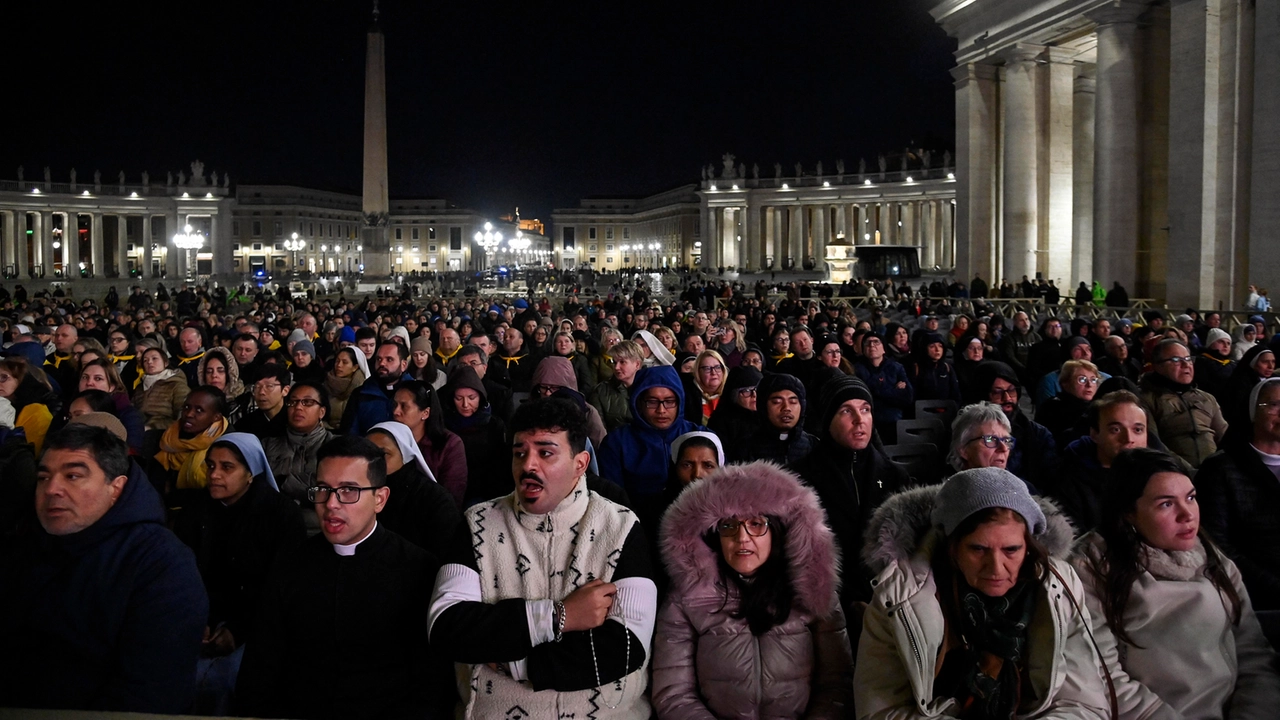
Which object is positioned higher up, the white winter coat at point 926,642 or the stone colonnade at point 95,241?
the stone colonnade at point 95,241

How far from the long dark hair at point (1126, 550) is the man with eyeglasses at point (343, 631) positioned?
108 inches

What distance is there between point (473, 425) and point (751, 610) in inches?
171

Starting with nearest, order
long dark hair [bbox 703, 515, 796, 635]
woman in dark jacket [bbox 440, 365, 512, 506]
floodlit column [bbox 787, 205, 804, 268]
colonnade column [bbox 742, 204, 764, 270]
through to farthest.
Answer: long dark hair [bbox 703, 515, 796, 635]
woman in dark jacket [bbox 440, 365, 512, 506]
colonnade column [bbox 742, 204, 764, 270]
floodlit column [bbox 787, 205, 804, 268]

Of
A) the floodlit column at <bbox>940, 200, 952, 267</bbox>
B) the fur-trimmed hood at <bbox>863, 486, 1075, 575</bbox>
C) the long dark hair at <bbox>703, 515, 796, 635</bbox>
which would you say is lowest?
the long dark hair at <bbox>703, 515, 796, 635</bbox>

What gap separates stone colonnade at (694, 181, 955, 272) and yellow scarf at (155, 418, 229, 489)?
6990 cm

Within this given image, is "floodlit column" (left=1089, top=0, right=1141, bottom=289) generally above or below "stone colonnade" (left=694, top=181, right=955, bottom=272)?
below

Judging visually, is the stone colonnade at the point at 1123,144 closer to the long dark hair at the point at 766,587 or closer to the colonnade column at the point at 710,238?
the long dark hair at the point at 766,587

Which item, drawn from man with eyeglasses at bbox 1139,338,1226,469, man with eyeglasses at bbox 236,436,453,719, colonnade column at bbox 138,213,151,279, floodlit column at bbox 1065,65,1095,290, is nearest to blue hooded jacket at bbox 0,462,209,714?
man with eyeglasses at bbox 236,436,453,719

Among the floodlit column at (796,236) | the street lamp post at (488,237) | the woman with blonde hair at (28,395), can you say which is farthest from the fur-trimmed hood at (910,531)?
the floodlit column at (796,236)

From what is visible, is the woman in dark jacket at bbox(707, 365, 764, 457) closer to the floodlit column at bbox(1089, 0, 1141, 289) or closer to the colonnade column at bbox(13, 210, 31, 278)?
the floodlit column at bbox(1089, 0, 1141, 289)

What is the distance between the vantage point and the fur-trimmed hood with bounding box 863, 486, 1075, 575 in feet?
11.8

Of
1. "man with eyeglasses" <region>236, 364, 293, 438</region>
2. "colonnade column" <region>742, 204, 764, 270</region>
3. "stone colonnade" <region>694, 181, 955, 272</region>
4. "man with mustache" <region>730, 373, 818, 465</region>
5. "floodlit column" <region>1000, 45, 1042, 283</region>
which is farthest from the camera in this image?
"colonnade column" <region>742, 204, 764, 270</region>

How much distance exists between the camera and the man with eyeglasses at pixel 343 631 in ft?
12.8

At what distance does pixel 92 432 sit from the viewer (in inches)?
157
